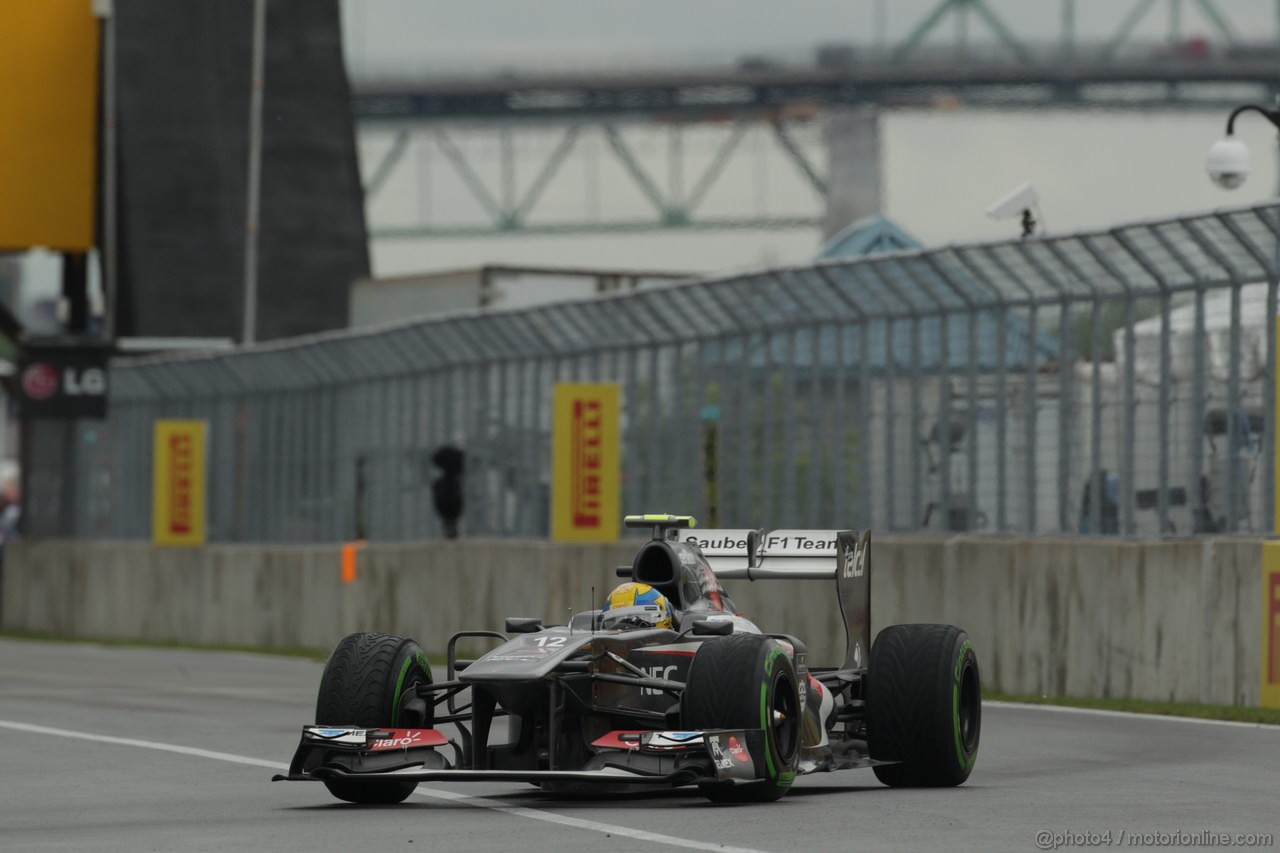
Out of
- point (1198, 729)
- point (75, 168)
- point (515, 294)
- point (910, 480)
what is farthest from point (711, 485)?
point (75, 168)

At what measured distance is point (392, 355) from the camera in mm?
30812

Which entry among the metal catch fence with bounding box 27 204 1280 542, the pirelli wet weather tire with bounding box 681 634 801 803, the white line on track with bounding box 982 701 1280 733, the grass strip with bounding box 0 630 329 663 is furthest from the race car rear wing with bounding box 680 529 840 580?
the grass strip with bounding box 0 630 329 663

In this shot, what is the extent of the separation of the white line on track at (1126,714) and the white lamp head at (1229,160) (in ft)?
14.8

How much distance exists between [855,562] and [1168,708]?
5387mm

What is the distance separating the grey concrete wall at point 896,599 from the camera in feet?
61.9

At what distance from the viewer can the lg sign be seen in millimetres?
36312

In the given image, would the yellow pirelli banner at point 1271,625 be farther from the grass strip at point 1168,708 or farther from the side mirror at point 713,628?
the side mirror at point 713,628

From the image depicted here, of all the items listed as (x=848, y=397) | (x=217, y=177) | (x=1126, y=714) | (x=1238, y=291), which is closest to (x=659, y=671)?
(x=1126, y=714)

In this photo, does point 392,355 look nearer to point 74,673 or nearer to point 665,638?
point 74,673

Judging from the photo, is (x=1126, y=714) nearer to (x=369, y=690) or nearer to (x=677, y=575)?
(x=677, y=575)

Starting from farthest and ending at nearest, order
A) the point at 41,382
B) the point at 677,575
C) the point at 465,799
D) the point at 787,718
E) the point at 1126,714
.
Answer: the point at 41,382 → the point at 1126,714 → the point at 677,575 → the point at 465,799 → the point at 787,718

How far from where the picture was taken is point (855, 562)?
45.8 ft

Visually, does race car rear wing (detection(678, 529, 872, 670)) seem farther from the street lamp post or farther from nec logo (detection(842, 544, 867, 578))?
the street lamp post

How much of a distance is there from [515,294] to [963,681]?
2546 cm
